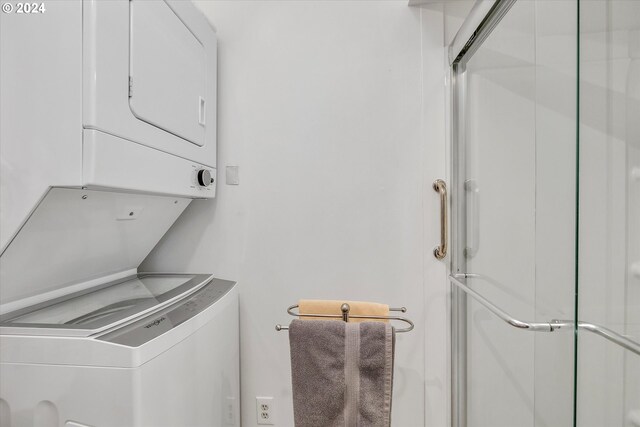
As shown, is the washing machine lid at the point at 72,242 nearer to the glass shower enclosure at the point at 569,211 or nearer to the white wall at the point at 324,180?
the white wall at the point at 324,180

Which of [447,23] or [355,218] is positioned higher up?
[447,23]

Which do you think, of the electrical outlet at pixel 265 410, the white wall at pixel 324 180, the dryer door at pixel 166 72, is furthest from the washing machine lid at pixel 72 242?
the electrical outlet at pixel 265 410

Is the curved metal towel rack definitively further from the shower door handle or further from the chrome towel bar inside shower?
the shower door handle

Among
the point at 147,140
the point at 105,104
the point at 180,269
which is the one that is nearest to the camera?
the point at 105,104

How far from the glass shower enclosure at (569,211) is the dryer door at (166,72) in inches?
37.9

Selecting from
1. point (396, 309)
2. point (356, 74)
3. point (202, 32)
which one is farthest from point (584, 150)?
point (202, 32)

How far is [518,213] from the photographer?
97 centimetres

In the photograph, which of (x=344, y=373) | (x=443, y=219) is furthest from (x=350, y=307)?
(x=443, y=219)

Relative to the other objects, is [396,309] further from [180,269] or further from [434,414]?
[180,269]

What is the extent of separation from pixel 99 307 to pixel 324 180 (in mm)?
913

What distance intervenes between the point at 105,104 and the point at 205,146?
59cm

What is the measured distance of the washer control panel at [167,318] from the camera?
84 centimetres

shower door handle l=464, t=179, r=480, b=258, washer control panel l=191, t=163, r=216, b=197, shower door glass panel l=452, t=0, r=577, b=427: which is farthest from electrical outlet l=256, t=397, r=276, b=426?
shower door handle l=464, t=179, r=480, b=258

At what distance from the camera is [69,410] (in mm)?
813
